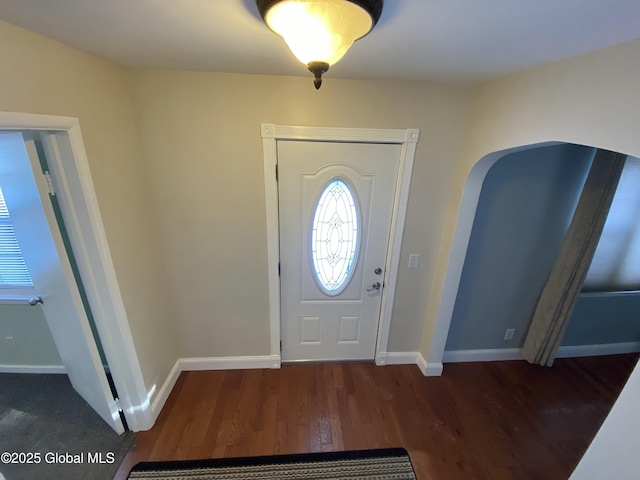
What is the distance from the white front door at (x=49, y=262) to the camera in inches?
51.1

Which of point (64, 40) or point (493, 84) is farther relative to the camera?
point (493, 84)

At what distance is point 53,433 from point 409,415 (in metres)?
2.56

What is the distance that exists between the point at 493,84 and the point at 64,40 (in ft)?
7.24

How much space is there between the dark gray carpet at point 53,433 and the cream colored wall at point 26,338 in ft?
0.52

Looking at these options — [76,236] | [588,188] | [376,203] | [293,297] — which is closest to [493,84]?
[376,203]

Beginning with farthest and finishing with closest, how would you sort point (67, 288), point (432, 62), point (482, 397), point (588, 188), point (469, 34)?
point (482, 397), point (588, 188), point (67, 288), point (432, 62), point (469, 34)

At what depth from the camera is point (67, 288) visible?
4.87ft

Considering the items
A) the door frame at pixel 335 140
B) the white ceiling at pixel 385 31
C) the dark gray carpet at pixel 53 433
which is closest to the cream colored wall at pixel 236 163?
the door frame at pixel 335 140

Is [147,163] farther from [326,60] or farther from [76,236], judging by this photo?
[326,60]

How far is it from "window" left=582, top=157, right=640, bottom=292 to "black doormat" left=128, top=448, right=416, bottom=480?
244 cm

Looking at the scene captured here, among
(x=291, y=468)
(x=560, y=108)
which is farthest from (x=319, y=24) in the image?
(x=291, y=468)

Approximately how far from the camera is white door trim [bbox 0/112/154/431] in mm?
1253

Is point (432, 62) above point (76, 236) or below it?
above

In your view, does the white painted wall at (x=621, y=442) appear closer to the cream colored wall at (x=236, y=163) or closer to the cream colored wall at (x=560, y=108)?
the cream colored wall at (x=560, y=108)
